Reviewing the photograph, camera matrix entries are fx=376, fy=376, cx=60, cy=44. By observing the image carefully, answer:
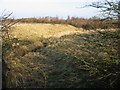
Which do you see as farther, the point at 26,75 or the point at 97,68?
the point at 26,75

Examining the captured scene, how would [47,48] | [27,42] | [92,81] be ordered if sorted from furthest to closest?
1. [27,42]
2. [47,48]
3. [92,81]

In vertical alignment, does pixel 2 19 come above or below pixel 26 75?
above

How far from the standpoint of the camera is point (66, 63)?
13227mm

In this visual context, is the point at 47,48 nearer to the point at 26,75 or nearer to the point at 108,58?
the point at 26,75

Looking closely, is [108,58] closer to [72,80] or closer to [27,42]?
[72,80]

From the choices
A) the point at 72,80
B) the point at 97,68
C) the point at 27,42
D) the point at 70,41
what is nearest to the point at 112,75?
the point at 97,68

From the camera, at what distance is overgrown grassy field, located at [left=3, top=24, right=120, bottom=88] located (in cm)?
1043

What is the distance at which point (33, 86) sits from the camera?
12133 mm

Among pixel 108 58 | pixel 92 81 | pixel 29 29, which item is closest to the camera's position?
pixel 108 58

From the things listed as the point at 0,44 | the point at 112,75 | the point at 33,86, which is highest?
the point at 0,44

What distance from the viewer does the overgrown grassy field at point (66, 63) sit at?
1043 cm

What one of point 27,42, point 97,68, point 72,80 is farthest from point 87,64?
point 27,42

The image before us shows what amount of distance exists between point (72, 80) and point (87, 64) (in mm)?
1475

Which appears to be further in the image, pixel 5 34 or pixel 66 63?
pixel 66 63
